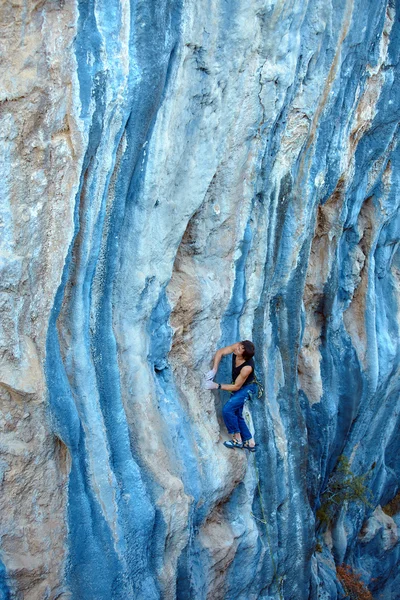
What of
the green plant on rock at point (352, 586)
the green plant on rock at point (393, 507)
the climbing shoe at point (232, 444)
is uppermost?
the climbing shoe at point (232, 444)

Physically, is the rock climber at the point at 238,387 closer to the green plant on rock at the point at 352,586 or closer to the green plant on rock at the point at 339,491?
the green plant on rock at the point at 339,491

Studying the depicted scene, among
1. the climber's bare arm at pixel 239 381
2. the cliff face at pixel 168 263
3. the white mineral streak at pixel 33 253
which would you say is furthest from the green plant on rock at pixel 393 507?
the white mineral streak at pixel 33 253

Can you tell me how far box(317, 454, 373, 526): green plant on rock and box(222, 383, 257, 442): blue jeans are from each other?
10.8ft

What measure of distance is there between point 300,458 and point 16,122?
521 cm

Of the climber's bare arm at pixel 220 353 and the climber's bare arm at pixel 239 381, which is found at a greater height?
the climber's bare arm at pixel 220 353

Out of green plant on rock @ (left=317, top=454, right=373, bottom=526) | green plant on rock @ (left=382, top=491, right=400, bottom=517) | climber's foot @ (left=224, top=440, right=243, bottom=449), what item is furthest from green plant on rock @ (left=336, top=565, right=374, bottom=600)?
climber's foot @ (left=224, top=440, right=243, bottom=449)

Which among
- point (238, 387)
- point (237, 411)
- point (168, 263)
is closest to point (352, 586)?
point (237, 411)

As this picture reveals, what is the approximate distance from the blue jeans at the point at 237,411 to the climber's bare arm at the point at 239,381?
0.32 ft

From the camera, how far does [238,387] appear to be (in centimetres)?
664

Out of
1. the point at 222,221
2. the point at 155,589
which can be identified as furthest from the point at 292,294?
the point at 155,589

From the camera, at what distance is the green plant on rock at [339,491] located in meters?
9.53

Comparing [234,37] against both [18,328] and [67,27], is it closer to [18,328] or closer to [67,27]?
[67,27]

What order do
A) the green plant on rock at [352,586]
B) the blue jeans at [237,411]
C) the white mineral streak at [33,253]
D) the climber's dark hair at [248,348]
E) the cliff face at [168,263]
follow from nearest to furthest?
the white mineral streak at [33,253], the cliff face at [168,263], the climber's dark hair at [248,348], the blue jeans at [237,411], the green plant on rock at [352,586]

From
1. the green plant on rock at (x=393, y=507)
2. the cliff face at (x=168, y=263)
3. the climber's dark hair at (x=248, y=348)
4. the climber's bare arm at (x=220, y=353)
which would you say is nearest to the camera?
the cliff face at (x=168, y=263)
